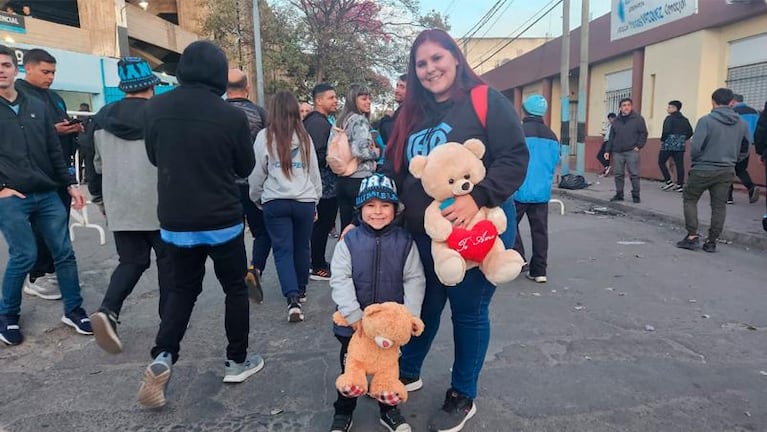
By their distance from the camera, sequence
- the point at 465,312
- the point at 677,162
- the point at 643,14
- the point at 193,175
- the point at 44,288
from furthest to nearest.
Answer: the point at 643,14, the point at 677,162, the point at 44,288, the point at 193,175, the point at 465,312

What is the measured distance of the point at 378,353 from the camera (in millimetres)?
2525

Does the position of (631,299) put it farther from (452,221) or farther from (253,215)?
(253,215)

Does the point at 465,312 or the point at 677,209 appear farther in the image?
the point at 677,209

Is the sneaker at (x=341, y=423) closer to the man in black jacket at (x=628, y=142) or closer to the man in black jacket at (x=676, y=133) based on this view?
the man in black jacket at (x=628, y=142)

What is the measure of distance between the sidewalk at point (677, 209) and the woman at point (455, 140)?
229 inches

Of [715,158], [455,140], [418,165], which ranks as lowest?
[715,158]

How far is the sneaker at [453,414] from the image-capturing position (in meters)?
2.66

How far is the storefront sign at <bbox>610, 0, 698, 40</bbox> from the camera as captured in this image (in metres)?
12.2

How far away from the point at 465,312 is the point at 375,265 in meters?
0.50

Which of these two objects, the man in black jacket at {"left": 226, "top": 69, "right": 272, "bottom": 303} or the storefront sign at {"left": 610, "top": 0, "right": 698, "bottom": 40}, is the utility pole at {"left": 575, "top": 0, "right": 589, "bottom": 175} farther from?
the man in black jacket at {"left": 226, "top": 69, "right": 272, "bottom": 303}

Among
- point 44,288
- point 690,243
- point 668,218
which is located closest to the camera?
point 44,288

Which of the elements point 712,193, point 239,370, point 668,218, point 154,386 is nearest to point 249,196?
point 239,370

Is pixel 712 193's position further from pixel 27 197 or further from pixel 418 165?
pixel 27 197

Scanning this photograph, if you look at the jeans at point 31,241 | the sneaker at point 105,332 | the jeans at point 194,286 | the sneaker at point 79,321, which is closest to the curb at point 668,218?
the jeans at point 194,286
